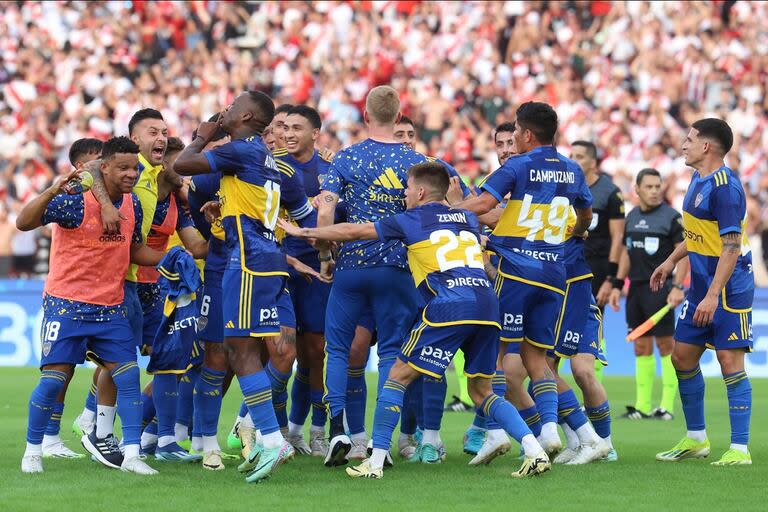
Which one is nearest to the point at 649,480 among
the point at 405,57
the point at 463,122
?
the point at 463,122

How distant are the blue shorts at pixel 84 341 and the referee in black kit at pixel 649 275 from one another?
6.04m

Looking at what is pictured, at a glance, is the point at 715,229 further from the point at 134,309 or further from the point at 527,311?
the point at 134,309

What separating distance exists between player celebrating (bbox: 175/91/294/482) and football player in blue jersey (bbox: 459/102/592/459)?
161cm

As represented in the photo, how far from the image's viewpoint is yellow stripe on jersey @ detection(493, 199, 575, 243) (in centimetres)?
881

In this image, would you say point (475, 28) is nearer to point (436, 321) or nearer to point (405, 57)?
point (405, 57)

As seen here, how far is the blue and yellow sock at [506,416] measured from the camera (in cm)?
807

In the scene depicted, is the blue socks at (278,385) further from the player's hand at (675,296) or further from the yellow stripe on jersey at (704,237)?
the player's hand at (675,296)

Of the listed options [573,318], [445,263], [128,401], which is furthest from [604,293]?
[128,401]

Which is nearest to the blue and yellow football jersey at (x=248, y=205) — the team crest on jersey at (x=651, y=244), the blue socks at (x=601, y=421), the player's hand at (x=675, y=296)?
the blue socks at (x=601, y=421)

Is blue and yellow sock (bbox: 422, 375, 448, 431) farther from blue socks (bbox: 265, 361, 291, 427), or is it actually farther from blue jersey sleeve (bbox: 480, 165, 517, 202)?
blue jersey sleeve (bbox: 480, 165, 517, 202)

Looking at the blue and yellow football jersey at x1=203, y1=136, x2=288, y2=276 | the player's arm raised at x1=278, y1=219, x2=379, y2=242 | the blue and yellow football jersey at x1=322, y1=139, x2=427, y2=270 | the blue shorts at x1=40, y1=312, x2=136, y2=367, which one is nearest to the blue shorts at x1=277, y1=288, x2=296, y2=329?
the blue and yellow football jersey at x1=322, y1=139, x2=427, y2=270

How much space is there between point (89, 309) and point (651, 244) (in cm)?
698

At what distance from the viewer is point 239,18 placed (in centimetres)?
2802

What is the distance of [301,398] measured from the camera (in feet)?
32.4
